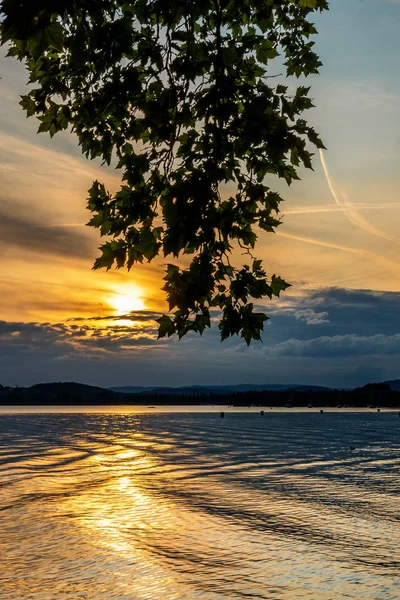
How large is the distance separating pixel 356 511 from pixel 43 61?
69.2 ft

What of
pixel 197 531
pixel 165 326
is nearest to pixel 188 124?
pixel 165 326

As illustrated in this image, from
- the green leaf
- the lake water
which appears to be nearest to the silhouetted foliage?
the green leaf

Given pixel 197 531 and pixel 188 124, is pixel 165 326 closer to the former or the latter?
pixel 188 124

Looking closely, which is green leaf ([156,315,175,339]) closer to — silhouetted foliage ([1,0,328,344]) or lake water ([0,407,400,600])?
silhouetted foliage ([1,0,328,344])

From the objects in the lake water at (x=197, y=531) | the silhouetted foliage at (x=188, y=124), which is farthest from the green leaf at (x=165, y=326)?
the lake water at (x=197, y=531)

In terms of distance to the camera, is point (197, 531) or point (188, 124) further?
point (197, 531)

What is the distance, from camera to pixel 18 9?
5613 millimetres

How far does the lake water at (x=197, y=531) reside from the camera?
1505 cm

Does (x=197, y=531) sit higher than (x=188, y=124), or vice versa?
(x=188, y=124)

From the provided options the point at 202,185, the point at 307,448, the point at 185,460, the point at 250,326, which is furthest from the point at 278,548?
the point at 307,448

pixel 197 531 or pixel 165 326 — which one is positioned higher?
pixel 165 326

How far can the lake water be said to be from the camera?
15.0m

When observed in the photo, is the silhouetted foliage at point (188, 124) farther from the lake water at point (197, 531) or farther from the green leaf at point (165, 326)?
the lake water at point (197, 531)

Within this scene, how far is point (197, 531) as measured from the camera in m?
20.8
